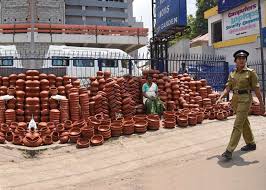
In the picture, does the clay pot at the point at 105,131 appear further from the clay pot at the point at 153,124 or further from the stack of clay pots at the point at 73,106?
the stack of clay pots at the point at 73,106

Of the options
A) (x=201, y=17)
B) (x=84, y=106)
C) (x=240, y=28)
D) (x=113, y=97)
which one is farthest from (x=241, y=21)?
(x=201, y=17)

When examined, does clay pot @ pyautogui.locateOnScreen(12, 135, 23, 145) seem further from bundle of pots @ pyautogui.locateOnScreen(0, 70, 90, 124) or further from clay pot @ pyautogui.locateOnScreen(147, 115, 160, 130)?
clay pot @ pyautogui.locateOnScreen(147, 115, 160, 130)

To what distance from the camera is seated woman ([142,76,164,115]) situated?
948 centimetres

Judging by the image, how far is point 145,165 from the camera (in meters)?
6.53

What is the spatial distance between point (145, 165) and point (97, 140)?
58.0 inches

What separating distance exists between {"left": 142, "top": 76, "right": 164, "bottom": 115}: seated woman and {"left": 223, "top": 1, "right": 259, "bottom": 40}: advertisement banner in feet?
44.2

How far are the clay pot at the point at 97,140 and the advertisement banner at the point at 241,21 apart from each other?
624 inches

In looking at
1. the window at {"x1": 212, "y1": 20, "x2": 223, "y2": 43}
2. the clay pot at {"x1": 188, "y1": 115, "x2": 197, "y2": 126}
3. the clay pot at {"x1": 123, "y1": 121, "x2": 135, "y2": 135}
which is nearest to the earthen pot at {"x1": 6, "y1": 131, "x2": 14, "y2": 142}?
the clay pot at {"x1": 123, "y1": 121, "x2": 135, "y2": 135}

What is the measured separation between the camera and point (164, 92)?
10000 millimetres

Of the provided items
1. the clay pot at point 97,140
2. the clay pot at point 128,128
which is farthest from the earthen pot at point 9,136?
the clay pot at point 128,128

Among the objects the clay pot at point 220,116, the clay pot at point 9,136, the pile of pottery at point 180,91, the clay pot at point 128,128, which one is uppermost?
the pile of pottery at point 180,91

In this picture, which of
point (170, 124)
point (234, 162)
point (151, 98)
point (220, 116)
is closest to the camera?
point (234, 162)

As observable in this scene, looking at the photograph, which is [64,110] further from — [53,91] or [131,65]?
[131,65]

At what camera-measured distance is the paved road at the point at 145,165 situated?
546cm
